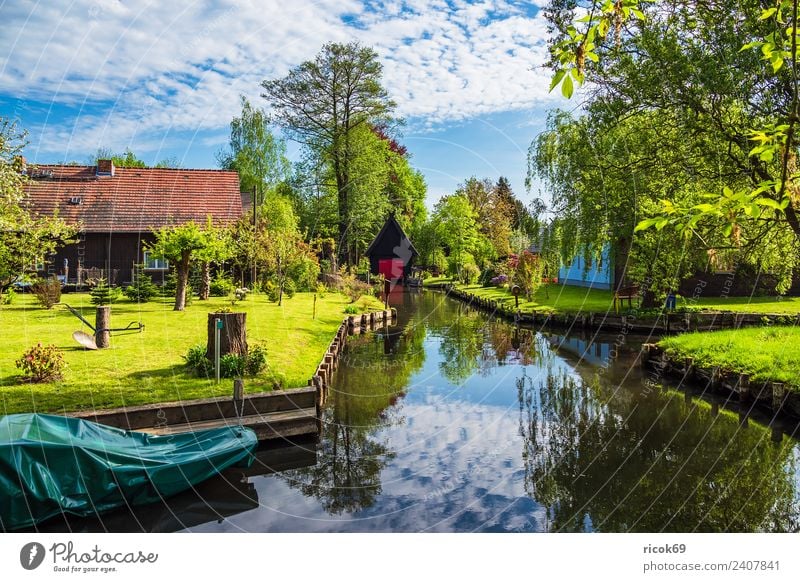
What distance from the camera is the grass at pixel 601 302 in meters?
23.9

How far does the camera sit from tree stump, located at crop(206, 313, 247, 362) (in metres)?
11.7

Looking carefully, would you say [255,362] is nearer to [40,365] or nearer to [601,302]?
[40,365]

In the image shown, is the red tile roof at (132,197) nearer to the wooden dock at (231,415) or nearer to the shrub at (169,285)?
the shrub at (169,285)

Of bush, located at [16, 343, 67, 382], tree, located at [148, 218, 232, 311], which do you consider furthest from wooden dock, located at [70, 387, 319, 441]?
tree, located at [148, 218, 232, 311]

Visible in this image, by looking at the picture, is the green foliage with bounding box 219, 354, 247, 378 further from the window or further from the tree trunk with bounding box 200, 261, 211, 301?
the window

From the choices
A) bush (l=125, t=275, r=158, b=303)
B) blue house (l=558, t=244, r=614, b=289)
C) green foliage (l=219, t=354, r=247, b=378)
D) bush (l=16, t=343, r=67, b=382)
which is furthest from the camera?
blue house (l=558, t=244, r=614, b=289)

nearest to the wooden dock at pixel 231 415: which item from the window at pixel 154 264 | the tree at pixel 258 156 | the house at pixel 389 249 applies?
the window at pixel 154 264

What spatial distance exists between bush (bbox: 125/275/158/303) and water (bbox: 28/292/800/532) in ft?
39.8

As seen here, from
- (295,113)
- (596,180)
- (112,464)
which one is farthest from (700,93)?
(295,113)

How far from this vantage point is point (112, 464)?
705cm

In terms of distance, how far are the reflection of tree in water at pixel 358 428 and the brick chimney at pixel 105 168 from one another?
2066 cm

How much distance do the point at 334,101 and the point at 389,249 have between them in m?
18.9

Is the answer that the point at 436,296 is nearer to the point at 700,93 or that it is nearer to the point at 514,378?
the point at 514,378

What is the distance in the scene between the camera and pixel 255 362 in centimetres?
1183
